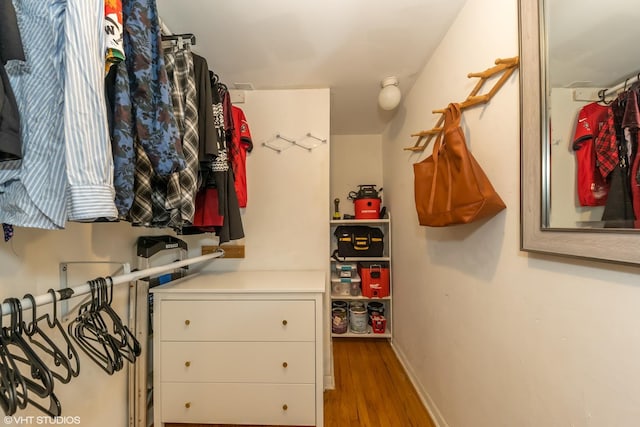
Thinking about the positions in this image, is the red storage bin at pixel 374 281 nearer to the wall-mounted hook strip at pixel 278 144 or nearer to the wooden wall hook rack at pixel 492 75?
the wall-mounted hook strip at pixel 278 144

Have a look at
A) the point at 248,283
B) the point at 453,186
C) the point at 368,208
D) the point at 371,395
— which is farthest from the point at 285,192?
the point at 371,395

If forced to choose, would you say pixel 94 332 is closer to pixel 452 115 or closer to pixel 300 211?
pixel 300 211

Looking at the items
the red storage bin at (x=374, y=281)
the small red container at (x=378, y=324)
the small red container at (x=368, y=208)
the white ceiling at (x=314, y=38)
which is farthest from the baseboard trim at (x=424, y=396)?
the white ceiling at (x=314, y=38)

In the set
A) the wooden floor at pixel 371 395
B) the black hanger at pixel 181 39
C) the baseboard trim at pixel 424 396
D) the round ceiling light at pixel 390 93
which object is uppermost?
the round ceiling light at pixel 390 93

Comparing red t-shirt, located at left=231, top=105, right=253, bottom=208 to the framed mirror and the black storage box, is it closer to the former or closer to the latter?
the black storage box

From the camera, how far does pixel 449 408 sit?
1196 millimetres

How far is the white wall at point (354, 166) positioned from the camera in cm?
270

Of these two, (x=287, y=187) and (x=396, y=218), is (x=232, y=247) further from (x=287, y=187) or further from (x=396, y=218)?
(x=396, y=218)

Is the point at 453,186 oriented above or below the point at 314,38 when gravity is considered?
below

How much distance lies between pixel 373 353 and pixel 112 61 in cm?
236

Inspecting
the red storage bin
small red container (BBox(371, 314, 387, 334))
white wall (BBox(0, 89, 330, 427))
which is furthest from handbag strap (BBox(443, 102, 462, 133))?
small red container (BBox(371, 314, 387, 334))

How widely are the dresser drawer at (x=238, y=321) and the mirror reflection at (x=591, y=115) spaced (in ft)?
3.42

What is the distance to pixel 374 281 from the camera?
2205 mm

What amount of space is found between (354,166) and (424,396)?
82.5 inches
